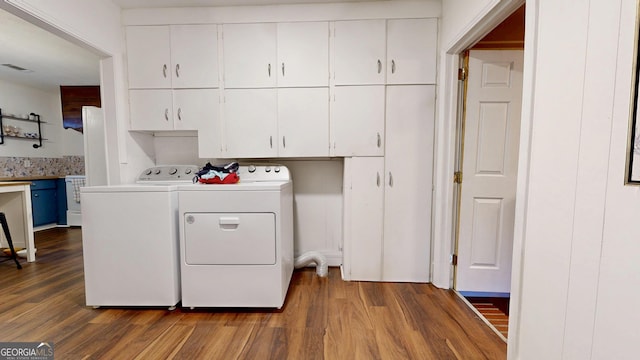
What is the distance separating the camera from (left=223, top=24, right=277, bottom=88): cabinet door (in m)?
2.21

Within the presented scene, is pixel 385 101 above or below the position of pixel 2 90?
below

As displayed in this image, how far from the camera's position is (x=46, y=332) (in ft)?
5.22

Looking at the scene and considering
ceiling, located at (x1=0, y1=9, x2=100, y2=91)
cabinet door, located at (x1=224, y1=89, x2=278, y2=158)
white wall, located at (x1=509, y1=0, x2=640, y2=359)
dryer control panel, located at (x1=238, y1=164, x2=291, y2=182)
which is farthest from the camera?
ceiling, located at (x1=0, y1=9, x2=100, y2=91)

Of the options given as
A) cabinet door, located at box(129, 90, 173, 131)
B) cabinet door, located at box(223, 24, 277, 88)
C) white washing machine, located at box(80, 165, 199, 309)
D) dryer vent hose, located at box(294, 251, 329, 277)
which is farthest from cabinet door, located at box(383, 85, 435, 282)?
cabinet door, located at box(129, 90, 173, 131)

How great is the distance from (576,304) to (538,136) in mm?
698

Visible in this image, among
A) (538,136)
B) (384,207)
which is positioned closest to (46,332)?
(384,207)

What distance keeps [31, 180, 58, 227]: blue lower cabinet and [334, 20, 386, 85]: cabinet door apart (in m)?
5.08

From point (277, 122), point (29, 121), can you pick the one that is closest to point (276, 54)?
point (277, 122)

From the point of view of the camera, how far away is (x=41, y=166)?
4.39 meters

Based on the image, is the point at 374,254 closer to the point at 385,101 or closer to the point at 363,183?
the point at 363,183

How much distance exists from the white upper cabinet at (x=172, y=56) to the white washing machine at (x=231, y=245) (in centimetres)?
110

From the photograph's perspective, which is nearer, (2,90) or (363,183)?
(363,183)

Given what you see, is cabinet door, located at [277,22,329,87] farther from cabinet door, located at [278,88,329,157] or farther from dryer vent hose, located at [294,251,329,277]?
dryer vent hose, located at [294,251,329,277]

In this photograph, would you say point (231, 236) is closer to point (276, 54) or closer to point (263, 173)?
point (263, 173)
